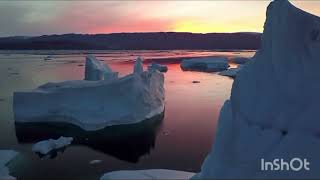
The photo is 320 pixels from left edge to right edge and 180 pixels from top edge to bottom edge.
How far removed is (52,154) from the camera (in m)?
9.82

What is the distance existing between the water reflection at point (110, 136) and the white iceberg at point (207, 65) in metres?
23.4

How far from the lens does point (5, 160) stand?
8969 mm

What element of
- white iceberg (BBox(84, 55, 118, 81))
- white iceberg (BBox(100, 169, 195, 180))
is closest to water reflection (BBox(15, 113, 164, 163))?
white iceberg (BBox(100, 169, 195, 180))

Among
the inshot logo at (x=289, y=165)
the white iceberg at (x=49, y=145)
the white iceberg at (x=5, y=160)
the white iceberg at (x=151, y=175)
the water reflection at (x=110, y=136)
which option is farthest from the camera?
the water reflection at (x=110, y=136)

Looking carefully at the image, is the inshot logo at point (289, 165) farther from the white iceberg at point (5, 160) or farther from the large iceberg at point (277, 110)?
the white iceberg at point (5, 160)

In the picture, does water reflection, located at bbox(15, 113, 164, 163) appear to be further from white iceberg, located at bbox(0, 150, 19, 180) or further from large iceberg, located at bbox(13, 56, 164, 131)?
white iceberg, located at bbox(0, 150, 19, 180)

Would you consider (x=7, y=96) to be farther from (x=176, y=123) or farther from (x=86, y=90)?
(x=176, y=123)

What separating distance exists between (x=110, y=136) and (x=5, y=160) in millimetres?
3323

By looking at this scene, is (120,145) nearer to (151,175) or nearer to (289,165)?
(151,175)

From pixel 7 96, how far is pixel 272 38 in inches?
603

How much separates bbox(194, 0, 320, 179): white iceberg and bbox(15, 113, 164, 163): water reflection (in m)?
4.85

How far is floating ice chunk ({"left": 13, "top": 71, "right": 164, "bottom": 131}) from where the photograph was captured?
12547mm

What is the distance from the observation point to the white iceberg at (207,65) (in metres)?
36.1

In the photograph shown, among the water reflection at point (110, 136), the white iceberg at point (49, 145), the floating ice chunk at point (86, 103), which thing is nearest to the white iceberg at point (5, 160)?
the white iceberg at point (49, 145)
